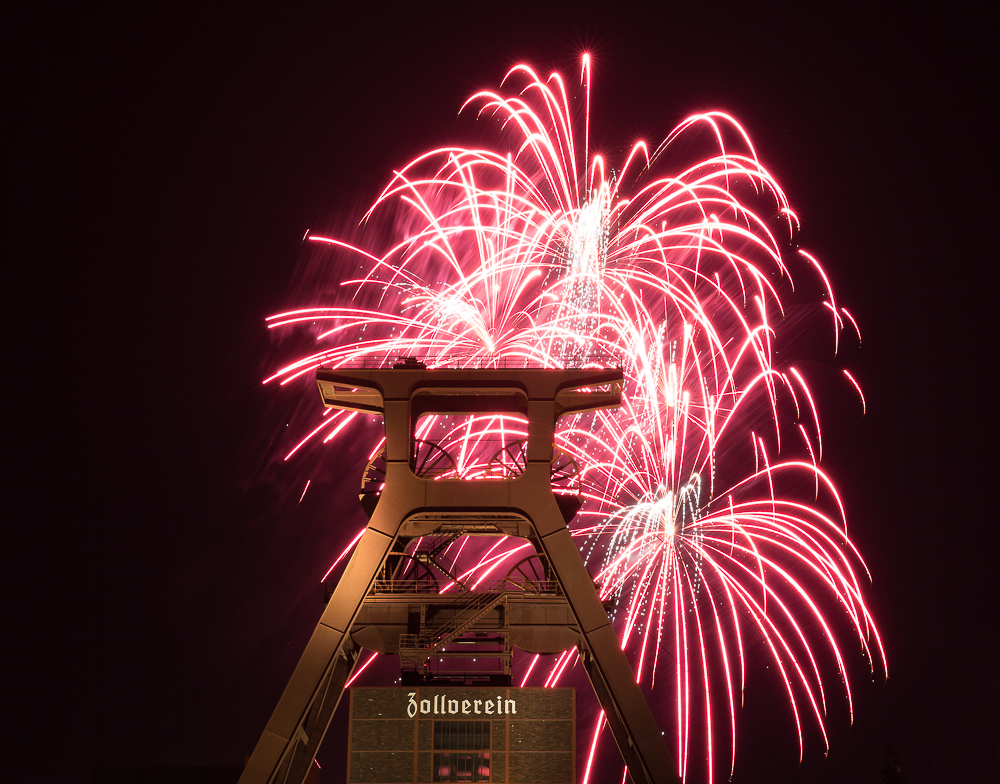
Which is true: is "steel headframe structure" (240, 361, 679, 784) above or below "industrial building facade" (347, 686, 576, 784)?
above

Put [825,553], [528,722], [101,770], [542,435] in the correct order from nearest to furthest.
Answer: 1. [528,722]
2. [542,435]
3. [825,553]
4. [101,770]

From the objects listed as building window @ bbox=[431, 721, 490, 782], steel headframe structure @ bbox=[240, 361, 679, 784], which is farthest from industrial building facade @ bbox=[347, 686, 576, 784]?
steel headframe structure @ bbox=[240, 361, 679, 784]

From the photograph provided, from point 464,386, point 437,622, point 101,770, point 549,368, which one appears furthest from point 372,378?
point 101,770

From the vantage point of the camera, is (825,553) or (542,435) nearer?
(542,435)

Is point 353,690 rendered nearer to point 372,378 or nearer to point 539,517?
point 539,517

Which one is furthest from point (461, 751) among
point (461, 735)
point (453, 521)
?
point (453, 521)

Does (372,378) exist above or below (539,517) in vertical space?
above

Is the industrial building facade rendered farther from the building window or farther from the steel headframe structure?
the steel headframe structure
